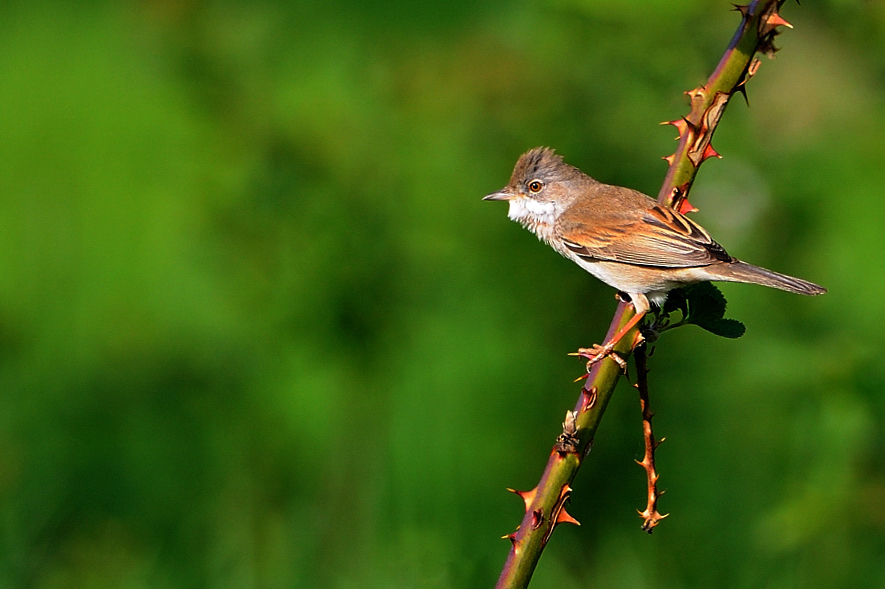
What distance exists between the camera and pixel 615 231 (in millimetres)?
3625

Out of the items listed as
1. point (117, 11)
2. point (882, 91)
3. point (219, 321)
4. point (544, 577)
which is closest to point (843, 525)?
point (544, 577)

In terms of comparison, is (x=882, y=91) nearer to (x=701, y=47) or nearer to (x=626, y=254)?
(x=701, y=47)

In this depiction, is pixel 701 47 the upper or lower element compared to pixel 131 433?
upper

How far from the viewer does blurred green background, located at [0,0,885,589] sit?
361cm

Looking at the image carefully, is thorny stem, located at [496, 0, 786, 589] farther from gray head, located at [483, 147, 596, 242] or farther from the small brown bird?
gray head, located at [483, 147, 596, 242]

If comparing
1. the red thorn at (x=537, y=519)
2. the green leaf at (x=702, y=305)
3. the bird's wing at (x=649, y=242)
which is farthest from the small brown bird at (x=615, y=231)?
the red thorn at (x=537, y=519)

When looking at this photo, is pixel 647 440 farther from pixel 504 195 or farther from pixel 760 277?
pixel 504 195

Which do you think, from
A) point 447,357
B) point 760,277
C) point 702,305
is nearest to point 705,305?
point 702,305

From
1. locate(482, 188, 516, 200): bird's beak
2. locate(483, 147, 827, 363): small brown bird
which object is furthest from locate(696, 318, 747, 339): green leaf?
locate(482, 188, 516, 200): bird's beak

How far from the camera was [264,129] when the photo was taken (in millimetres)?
4188

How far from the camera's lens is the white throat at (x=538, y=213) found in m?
3.77

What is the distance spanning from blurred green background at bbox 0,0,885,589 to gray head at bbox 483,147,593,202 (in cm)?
46

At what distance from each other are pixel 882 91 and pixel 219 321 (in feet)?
12.2

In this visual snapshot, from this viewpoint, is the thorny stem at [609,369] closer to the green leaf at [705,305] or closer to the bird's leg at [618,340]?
the bird's leg at [618,340]
